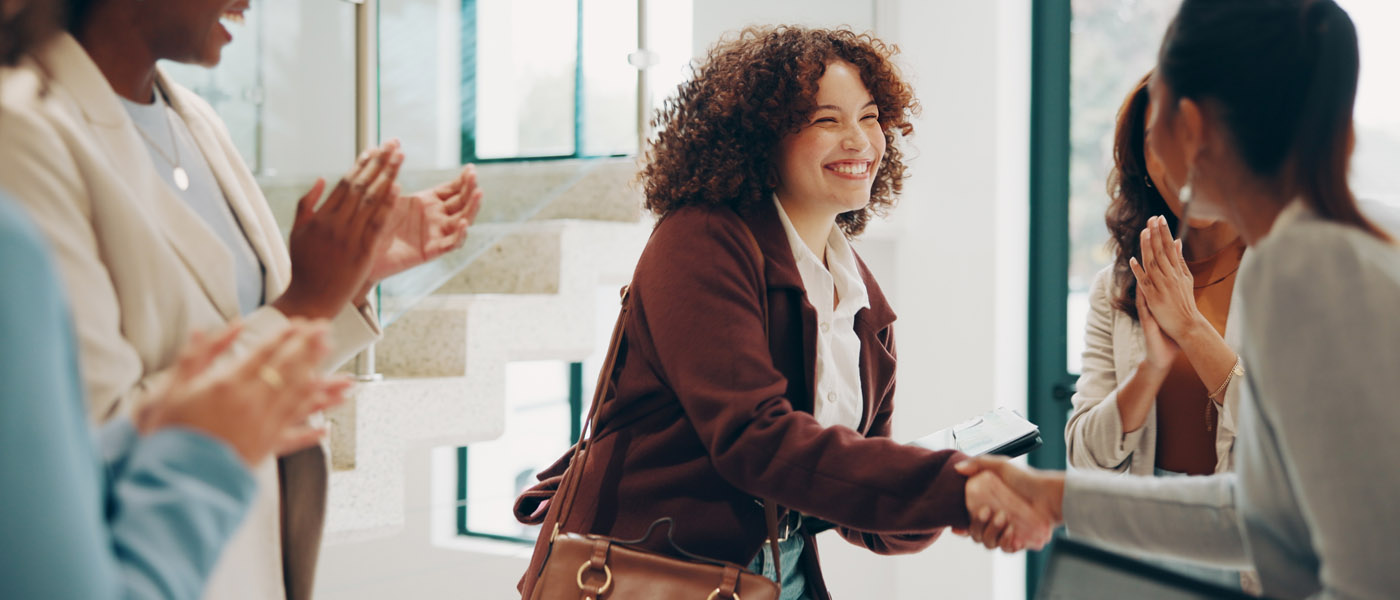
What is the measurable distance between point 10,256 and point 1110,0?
11.3 ft

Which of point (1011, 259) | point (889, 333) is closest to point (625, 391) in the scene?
point (889, 333)

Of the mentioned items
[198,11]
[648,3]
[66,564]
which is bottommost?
[66,564]

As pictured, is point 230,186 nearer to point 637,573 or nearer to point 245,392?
point 245,392

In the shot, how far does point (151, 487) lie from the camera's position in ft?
2.20

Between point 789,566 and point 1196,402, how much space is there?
2.65ft

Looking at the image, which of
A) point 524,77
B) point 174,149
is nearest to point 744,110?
point 174,149

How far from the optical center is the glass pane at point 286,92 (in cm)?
203

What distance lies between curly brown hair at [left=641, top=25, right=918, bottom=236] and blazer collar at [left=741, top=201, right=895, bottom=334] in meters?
0.03

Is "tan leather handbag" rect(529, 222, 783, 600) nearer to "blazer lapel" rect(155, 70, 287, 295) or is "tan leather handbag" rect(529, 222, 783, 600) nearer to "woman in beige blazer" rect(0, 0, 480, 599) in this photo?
"woman in beige blazer" rect(0, 0, 480, 599)

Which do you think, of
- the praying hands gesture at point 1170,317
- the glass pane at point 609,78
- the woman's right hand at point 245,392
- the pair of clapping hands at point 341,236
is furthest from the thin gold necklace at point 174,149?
the glass pane at point 609,78

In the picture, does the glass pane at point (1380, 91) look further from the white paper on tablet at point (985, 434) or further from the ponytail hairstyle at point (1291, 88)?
the ponytail hairstyle at point (1291, 88)

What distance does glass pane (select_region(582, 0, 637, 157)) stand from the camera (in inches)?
119

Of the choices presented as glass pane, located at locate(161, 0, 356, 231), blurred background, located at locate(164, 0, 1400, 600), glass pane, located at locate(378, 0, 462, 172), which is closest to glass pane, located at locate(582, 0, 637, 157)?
blurred background, located at locate(164, 0, 1400, 600)

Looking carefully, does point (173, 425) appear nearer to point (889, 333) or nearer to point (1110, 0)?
point (889, 333)
